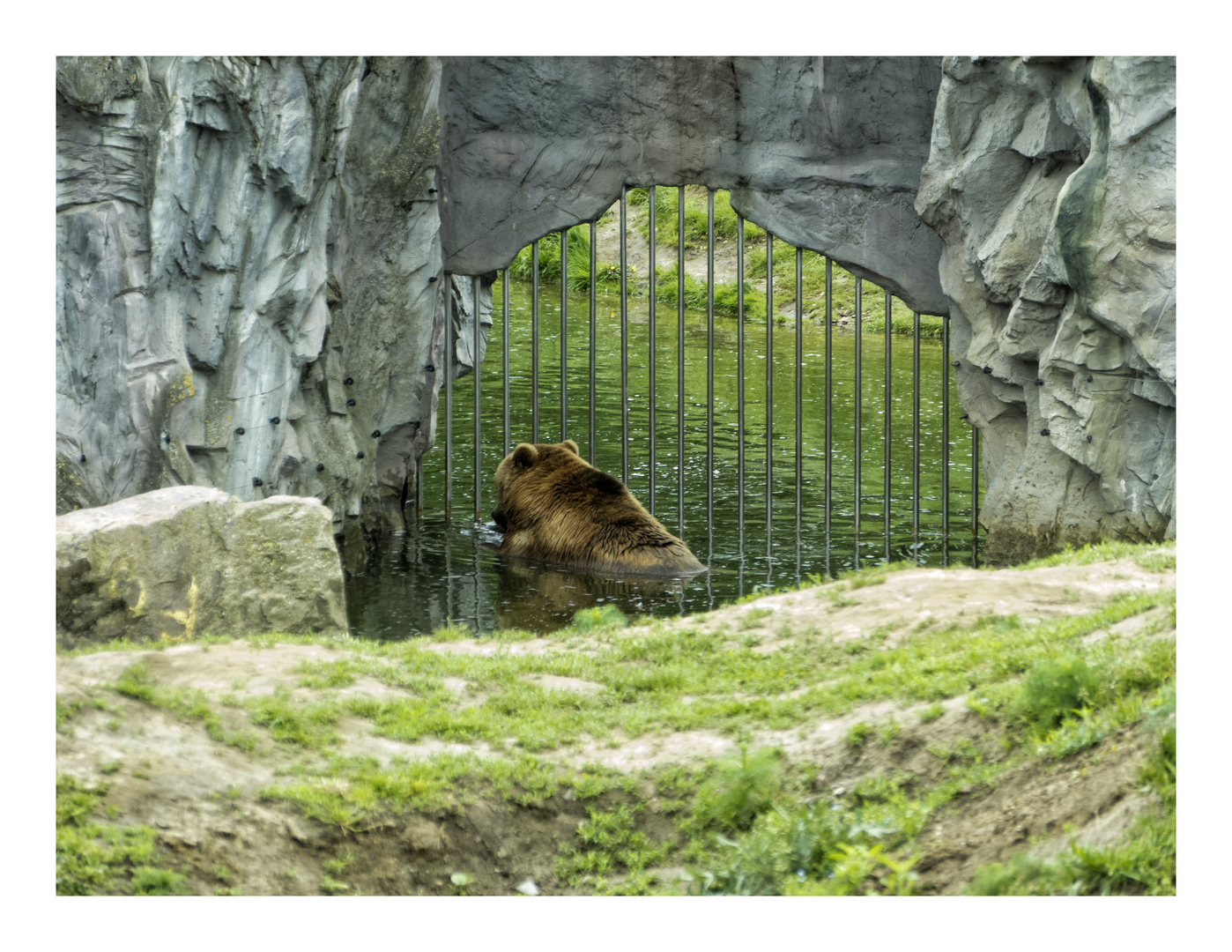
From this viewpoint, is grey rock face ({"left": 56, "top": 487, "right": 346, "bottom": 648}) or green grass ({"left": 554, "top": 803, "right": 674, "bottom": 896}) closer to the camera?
green grass ({"left": 554, "top": 803, "right": 674, "bottom": 896})

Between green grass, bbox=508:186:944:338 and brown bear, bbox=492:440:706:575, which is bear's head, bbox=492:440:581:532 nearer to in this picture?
brown bear, bbox=492:440:706:575

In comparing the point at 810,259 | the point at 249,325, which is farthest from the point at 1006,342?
the point at 810,259

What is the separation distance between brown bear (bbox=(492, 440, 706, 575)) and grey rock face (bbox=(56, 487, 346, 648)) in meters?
3.36

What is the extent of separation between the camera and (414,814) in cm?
513

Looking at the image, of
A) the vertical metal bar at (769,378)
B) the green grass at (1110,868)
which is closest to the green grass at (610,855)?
the green grass at (1110,868)

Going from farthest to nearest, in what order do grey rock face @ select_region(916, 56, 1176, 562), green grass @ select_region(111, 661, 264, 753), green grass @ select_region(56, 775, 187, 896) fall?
grey rock face @ select_region(916, 56, 1176, 562) → green grass @ select_region(111, 661, 264, 753) → green grass @ select_region(56, 775, 187, 896)

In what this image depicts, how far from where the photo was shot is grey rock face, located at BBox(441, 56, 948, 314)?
1291cm

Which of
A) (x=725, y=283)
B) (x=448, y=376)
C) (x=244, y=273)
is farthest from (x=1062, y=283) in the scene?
(x=725, y=283)

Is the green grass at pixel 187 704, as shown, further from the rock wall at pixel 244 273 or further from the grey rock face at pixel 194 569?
the rock wall at pixel 244 273

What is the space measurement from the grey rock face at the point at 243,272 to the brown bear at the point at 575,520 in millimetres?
1591

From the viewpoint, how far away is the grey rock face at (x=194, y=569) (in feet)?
25.4

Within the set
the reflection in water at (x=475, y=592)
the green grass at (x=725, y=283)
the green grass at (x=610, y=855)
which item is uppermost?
the green grass at (x=725, y=283)

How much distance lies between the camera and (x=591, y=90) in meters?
13.0

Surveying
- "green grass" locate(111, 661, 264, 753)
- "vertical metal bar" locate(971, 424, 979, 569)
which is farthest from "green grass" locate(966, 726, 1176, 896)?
"vertical metal bar" locate(971, 424, 979, 569)
